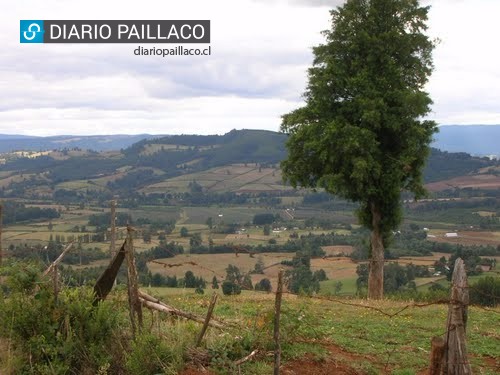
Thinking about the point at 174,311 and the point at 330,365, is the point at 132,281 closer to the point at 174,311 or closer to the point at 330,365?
the point at 174,311

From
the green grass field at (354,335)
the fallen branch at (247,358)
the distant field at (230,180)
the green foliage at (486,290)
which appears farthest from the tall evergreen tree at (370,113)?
the distant field at (230,180)

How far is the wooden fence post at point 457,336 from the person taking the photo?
6.05 m

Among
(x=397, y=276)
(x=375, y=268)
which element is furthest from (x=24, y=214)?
(x=375, y=268)

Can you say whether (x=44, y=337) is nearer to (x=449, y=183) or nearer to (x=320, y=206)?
(x=320, y=206)

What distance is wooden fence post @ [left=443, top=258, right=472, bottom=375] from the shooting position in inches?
238

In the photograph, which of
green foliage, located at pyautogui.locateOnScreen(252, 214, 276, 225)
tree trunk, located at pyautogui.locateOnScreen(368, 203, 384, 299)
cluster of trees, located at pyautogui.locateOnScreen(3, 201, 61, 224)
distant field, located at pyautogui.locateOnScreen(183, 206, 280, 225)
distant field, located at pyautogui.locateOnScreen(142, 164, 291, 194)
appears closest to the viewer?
tree trunk, located at pyautogui.locateOnScreen(368, 203, 384, 299)

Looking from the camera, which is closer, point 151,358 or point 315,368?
point 151,358

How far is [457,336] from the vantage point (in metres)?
6.09

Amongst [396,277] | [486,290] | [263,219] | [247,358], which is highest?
[247,358]

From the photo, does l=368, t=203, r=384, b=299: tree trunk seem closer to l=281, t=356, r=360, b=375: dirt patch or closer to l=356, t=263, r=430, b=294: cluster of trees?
l=281, t=356, r=360, b=375: dirt patch

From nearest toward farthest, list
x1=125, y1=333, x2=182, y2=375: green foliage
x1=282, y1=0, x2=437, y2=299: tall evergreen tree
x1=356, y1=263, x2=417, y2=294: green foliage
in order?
x1=125, y1=333, x2=182, y2=375: green foliage → x1=282, y1=0, x2=437, y2=299: tall evergreen tree → x1=356, y1=263, x2=417, y2=294: green foliage

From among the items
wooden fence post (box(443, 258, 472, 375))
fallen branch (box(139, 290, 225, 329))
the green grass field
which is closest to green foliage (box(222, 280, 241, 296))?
the green grass field

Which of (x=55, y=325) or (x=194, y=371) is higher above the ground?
(x=55, y=325)

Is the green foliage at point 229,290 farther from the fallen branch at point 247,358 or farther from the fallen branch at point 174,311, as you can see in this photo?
the fallen branch at point 247,358
